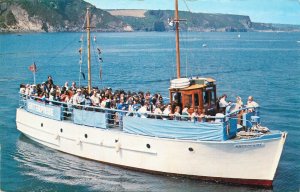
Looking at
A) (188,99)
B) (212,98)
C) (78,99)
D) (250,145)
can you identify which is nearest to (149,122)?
(188,99)

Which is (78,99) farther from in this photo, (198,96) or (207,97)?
(207,97)

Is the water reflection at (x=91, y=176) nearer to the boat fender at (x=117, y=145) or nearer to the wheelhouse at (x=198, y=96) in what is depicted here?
the boat fender at (x=117, y=145)

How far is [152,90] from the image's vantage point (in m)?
55.3

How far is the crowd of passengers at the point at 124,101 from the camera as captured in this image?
23.1m

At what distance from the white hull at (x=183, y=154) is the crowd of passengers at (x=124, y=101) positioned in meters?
1.28

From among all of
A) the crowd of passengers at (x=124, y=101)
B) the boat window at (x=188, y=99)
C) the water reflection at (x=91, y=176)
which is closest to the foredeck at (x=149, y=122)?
the crowd of passengers at (x=124, y=101)

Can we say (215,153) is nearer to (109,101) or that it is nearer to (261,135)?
(261,135)

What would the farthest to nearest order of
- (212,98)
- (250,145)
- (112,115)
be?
(112,115)
(212,98)
(250,145)

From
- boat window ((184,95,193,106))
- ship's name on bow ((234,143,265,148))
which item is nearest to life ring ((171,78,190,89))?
boat window ((184,95,193,106))

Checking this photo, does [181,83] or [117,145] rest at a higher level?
[181,83]

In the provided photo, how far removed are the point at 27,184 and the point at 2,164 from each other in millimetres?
4000

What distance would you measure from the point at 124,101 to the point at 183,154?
Answer: 524 cm

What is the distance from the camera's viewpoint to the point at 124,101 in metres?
26.0

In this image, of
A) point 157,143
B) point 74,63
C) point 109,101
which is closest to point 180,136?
point 157,143
